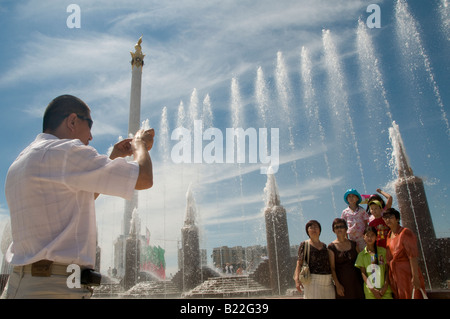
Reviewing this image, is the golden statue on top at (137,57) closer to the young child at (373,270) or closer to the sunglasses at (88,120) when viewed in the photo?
the young child at (373,270)

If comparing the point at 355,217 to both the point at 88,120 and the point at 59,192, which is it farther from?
the point at 59,192

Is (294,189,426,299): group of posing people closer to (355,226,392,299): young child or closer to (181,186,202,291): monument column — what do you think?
(355,226,392,299): young child

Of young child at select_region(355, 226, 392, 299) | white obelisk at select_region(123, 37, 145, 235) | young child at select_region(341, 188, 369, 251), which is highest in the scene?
white obelisk at select_region(123, 37, 145, 235)

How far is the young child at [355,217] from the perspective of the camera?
5.04 meters

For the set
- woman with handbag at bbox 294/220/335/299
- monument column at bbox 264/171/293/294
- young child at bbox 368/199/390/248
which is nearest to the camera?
woman with handbag at bbox 294/220/335/299

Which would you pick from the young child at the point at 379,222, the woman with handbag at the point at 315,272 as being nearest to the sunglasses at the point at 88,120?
the woman with handbag at the point at 315,272

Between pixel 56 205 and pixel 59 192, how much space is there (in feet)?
0.21

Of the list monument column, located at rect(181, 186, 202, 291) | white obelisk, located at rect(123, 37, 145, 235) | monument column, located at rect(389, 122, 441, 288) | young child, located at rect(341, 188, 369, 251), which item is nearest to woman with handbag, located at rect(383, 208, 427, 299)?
young child, located at rect(341, 188, 369, 251)

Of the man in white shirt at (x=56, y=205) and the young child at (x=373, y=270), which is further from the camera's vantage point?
the young child at (x=373, y=270)

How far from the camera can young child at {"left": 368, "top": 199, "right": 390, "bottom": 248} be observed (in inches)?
179

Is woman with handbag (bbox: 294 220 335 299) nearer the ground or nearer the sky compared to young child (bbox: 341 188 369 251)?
nearer the ground

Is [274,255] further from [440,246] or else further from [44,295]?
[44,295]

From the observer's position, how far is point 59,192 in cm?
151

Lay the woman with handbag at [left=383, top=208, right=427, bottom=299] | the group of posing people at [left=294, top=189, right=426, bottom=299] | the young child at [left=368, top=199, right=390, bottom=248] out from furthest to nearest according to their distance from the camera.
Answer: the young child at [left=368, top=199, right=390, bottom=248]
the group of posing people at [left=294, top=189, right=426, bottom=299]
the woman with handbag at [left=383, top=208, right=427, bottom=299]
